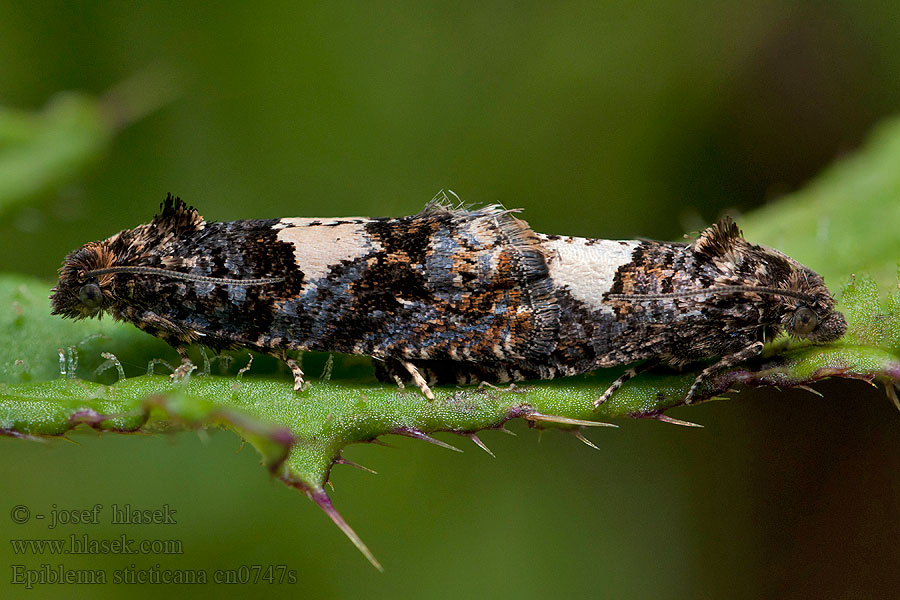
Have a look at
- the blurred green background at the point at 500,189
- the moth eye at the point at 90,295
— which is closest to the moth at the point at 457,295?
the moth eye at the point at 90,295

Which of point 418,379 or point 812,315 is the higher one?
point 812,315

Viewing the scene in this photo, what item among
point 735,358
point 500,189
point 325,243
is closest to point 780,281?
point 735,358

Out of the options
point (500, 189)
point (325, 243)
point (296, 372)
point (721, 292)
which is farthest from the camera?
point (500, 189)

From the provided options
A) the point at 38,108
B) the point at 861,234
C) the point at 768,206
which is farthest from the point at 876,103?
the point at 38,108

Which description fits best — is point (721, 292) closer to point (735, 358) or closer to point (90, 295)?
point (735, 358)

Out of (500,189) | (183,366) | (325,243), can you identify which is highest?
(500,189)

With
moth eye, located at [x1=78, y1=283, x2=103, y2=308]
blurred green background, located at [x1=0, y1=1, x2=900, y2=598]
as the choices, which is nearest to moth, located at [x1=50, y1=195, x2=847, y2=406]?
moth eye, located at [x1=78, y1=283, x2=103, y2=308]

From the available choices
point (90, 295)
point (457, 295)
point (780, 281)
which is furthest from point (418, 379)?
point (780, 281)

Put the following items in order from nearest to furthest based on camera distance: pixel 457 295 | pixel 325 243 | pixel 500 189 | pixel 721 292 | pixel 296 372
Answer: pixel 296 372
pixel 721 292
pixel 457 295
pixel 325 243
pixel 500 189

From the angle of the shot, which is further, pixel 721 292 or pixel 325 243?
pixel 325 243
